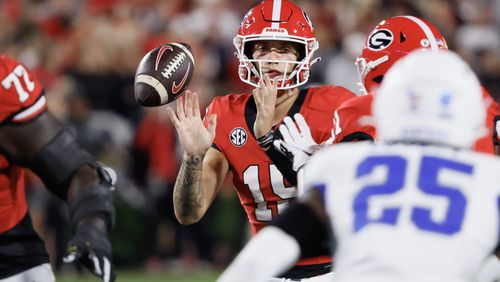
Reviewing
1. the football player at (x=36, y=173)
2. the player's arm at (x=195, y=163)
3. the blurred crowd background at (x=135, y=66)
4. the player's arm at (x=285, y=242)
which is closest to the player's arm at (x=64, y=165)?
the football player at (x=36, y=173)

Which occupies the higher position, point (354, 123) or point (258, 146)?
point (354, 123)

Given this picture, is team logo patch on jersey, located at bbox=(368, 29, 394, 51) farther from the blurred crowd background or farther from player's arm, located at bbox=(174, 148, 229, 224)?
the blurred crowd background

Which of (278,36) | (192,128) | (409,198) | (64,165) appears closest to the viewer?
(409,198)

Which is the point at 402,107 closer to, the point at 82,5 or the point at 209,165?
the point at 209,165

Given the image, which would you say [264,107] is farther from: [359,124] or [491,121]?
[491,121]

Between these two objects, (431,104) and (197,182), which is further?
(197,182)

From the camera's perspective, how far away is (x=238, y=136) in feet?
15.6

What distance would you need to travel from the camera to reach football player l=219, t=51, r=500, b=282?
A: 260 centimetres

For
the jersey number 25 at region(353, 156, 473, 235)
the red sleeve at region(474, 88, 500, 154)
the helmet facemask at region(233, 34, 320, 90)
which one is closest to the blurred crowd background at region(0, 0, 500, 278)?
the helmet facemask at region(233, 34, 320, 90)

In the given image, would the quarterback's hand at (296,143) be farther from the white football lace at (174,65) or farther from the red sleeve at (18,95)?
the red sleeve at (18,95)

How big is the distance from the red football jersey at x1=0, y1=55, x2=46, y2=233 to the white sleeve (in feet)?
3.75

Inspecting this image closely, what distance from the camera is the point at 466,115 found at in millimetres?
2670

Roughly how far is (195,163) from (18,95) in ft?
3.68

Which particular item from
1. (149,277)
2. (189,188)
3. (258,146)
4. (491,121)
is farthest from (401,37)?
(149,277)
